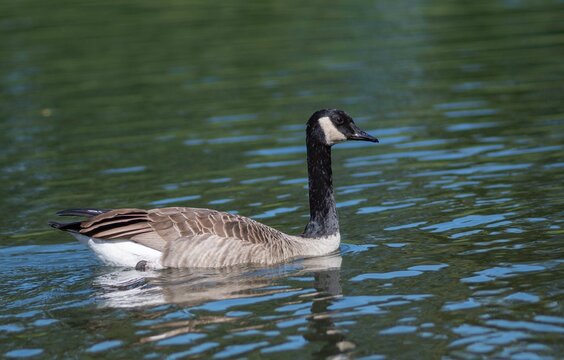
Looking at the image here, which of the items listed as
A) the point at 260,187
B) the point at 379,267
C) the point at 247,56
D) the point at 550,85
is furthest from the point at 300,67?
the point at 379,267

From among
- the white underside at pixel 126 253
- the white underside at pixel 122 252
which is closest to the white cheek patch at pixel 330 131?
the white underside at pixel 126 253

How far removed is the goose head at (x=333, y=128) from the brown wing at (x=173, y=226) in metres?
1.53

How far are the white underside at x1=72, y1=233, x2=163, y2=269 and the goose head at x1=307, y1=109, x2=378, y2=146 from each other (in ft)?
8.65

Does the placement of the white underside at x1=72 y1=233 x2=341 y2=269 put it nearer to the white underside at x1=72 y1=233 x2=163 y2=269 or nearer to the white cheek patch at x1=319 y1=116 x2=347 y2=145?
the white underside at x1=72 y1=233 x2=163 y2=269

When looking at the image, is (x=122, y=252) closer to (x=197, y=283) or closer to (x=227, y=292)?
(x=197, y=283)

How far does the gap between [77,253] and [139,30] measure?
17.9m

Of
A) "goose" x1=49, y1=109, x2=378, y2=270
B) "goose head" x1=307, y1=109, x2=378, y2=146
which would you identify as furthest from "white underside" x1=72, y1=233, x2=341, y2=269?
"goose head" x1=307, y1=109, x2=378, y2=146

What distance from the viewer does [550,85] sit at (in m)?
20.8

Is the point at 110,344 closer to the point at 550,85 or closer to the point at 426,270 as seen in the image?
the point at 426,270

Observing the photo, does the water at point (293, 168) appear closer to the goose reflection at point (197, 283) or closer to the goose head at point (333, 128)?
the goose reflection at point (197, 283)

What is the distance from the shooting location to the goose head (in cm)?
1319

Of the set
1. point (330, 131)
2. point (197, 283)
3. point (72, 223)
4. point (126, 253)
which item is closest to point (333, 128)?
point (330, 131)

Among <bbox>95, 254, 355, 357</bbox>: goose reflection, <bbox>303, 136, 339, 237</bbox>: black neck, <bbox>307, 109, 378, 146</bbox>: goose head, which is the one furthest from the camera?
<bbox>307, 109, 378, 146</bbox>: goose head

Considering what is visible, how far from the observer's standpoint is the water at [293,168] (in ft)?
31.6
